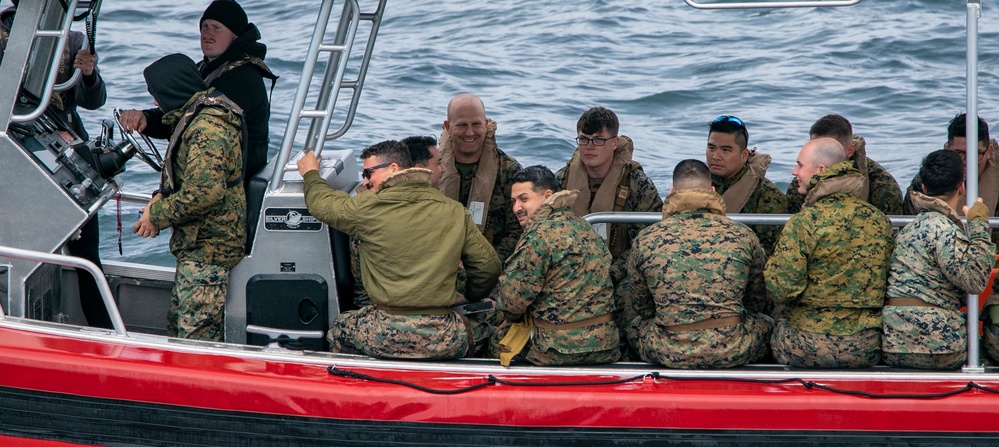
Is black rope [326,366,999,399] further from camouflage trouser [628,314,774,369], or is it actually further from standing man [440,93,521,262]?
standing man [440,93,521,262]

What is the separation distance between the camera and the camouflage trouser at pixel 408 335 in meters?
3.65

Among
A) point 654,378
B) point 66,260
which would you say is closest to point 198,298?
point 66,260

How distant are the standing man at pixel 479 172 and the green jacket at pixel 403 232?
41.0 inches

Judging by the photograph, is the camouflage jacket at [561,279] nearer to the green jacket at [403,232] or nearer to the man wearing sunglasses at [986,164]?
the green jacket at [403,232]

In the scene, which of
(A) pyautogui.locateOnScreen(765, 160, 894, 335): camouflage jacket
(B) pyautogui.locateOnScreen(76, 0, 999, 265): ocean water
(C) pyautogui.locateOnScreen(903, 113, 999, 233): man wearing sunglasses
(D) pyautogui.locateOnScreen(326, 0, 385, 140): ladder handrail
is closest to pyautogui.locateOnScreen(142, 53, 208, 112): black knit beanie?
(D) pyautogui.locateOnScreen(326, 0, 385, 140): ladder handrail

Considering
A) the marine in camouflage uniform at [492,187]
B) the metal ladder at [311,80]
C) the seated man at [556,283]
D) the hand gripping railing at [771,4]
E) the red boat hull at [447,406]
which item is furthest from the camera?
the marine in camouflage uniform at [492,187]

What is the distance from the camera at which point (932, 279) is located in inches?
136

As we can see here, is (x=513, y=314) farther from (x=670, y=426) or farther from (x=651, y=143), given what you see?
(x=651, y=143)

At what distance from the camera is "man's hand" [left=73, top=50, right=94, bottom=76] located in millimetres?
4324

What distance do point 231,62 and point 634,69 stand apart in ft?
30.2

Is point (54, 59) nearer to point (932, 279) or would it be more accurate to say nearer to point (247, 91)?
point (247, 91)

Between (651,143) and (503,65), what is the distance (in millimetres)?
2921

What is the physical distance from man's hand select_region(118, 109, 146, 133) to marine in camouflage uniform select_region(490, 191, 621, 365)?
5.00ft

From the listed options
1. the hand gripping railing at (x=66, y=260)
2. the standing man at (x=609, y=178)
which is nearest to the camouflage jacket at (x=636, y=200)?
the standing man at (x=609, y=178)
